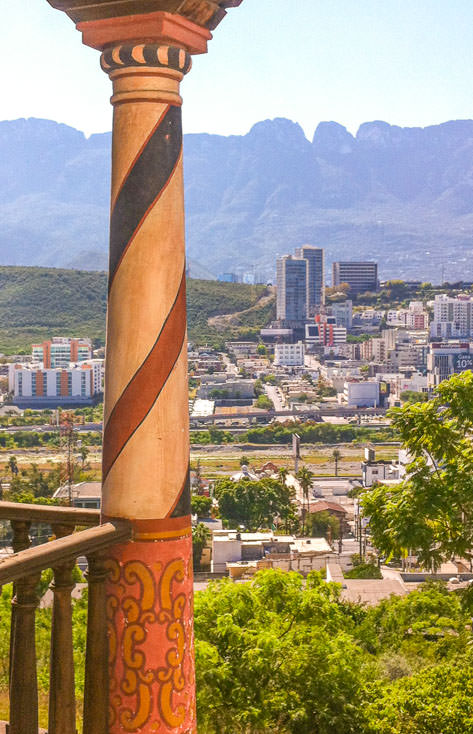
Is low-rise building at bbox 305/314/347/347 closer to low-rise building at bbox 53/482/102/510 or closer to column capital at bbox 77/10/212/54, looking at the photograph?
low-rise building at bbox 53/482/102/510

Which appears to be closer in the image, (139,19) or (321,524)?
(139,19)

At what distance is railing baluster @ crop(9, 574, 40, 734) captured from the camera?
1963 millimetres

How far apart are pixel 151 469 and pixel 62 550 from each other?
0.34 meters

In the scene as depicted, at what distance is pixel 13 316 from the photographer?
10094 cm

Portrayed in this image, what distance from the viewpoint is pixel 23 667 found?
1973 millimetres

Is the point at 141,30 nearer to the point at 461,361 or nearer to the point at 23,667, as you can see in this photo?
the point at 23,667

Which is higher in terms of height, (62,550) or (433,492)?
(62,550)

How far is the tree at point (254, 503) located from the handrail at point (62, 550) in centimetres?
A: 4513

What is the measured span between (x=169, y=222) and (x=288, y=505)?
47.3 meters

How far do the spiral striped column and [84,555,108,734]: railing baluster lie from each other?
0.10ft

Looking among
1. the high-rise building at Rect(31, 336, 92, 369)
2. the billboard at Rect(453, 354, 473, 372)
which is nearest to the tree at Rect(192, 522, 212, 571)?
the high-rise building at Rect(31, 336, 92, 369)

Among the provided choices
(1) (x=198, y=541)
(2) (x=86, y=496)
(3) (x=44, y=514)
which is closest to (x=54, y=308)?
(1) (x=198, y=541)

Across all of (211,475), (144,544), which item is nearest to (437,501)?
(144,544)

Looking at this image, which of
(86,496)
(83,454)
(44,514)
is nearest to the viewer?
(44,514)
